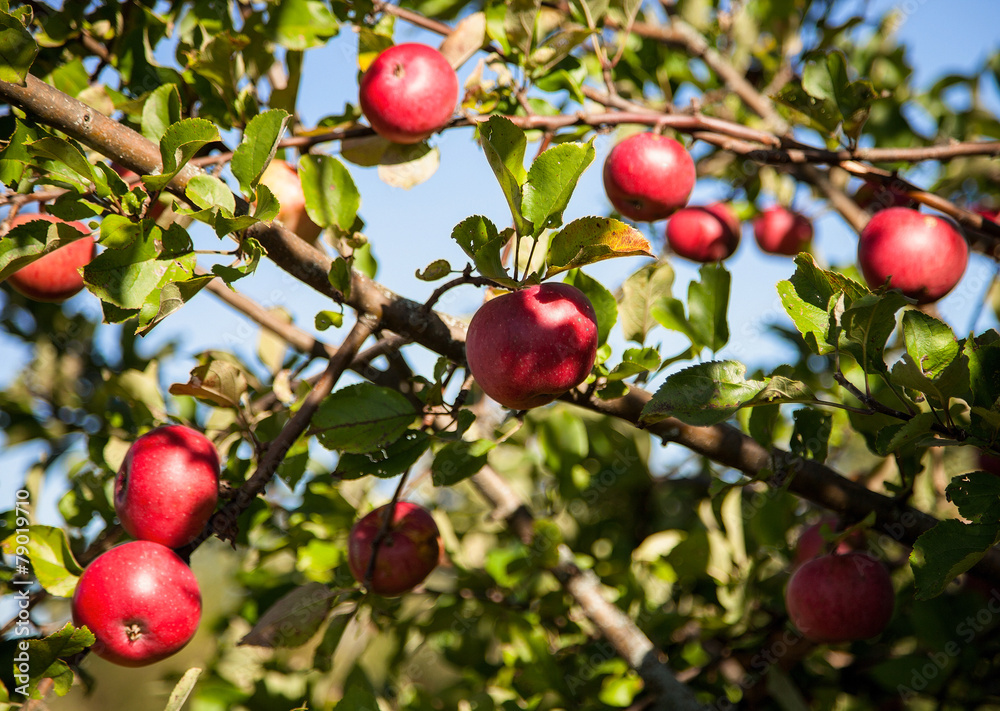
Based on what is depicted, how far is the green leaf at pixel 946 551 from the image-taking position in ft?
3.03

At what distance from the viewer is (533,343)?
3.05 ft

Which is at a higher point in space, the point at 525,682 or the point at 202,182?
the point at 202,182

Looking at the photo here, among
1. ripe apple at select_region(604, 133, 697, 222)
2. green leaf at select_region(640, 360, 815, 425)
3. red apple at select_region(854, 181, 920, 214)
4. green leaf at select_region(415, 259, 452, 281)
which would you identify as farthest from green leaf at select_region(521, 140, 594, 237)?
red apple at select_region(854, 181, 920, 214)

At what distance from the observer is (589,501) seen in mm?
2148

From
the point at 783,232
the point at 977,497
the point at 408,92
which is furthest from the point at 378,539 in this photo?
the point at 783,232

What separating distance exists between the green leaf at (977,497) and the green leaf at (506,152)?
67cm

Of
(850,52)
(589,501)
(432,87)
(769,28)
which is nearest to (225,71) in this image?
(432,87)

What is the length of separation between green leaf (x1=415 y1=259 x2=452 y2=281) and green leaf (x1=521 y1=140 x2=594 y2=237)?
14 cm

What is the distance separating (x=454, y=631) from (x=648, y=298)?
119cm

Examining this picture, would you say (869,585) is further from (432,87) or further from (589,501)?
(432,87)

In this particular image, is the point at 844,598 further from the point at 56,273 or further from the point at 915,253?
the point at 56,273

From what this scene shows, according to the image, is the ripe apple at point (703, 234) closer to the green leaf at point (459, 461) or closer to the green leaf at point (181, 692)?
the green leaf at point (459, 461)

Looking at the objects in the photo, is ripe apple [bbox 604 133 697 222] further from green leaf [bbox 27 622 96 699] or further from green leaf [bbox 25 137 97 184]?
green leaf [bbox 27 622 96 699]

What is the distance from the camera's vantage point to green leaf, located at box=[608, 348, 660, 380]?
1.13 meters
